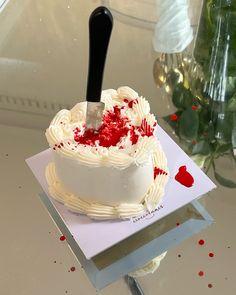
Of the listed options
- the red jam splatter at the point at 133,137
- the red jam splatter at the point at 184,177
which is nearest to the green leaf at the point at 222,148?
the red jam splatter at the point at 184,177

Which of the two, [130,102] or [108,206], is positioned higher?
[130,102]

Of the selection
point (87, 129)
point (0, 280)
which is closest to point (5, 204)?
point (0, 280)

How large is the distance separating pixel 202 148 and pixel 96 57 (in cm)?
31

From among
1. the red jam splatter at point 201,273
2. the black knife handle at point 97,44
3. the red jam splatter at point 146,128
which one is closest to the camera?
the black knife handle at point 97,44

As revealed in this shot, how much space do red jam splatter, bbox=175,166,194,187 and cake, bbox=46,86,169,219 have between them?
2 cm

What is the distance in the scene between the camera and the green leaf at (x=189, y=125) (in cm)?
86

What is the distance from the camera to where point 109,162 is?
65cm

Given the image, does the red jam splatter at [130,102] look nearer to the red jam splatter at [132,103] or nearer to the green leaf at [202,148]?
the red jam splatter at [132,103]

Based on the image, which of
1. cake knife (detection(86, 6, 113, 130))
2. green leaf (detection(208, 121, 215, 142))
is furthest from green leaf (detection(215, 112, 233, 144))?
cake knife (detection(86, 6, 113, 130))

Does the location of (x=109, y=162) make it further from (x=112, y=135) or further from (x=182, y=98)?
(x=182, y=98)

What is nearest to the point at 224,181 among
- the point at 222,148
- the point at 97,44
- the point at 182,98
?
the point at 222,148

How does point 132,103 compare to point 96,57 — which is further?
point 132,103

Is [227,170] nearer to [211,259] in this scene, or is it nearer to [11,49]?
[211,259]

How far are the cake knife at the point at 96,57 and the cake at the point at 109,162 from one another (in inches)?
0.9
